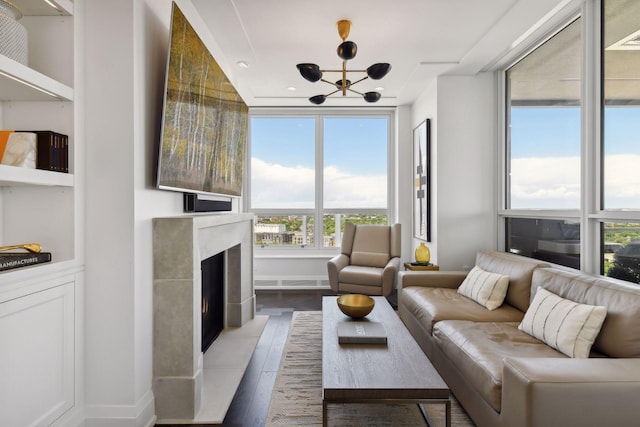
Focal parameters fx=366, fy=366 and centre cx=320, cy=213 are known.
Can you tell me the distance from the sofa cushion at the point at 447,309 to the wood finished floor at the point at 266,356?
3.92 feet

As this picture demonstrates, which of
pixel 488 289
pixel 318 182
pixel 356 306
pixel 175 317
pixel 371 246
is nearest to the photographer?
pixel 175 317

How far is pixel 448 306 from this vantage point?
282 centimetres

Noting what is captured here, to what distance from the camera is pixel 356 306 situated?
2.55m

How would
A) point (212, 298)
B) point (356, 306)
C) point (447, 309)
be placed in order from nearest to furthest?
1. point (356, 306)
2. point (447, 309)
3. point (212, 298)

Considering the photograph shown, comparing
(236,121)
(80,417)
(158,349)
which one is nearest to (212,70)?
(236,121)

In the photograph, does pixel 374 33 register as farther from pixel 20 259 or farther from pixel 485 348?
pixel 20 259

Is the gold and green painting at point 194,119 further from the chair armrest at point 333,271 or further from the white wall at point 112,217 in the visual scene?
the chair armrest at point 333,271

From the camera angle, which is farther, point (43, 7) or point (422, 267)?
point (422, 267)

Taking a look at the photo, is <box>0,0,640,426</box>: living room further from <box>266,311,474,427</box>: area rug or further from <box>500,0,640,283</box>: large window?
<box>266,311,474,427</box>: area rug

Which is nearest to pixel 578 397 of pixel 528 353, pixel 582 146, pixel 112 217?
pixel 528 353

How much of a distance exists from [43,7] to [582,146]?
11.1 ft

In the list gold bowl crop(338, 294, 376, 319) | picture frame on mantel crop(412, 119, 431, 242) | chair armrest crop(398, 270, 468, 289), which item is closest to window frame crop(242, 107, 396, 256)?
picture frame on mantel crop(412, 119, 431, 242)

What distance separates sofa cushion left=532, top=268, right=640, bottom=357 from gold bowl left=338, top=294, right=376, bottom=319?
3.99 ft

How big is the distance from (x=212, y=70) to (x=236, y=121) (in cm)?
78
